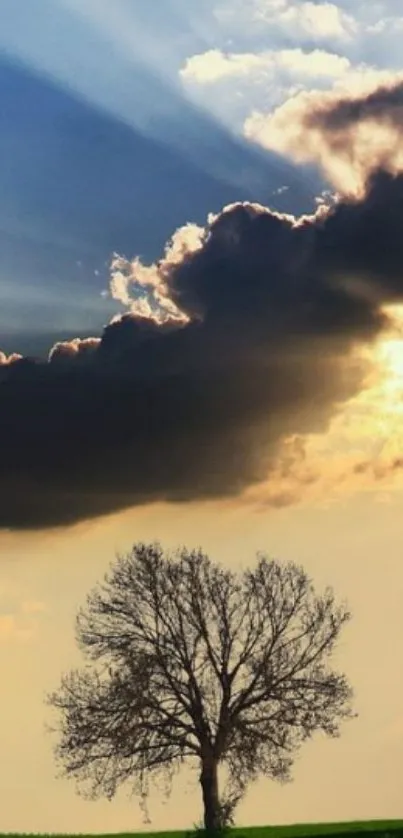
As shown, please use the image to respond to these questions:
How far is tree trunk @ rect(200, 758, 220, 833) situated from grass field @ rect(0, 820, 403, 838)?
2.92 feet

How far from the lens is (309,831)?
5481cm

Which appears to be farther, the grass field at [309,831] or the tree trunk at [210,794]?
the tree trunk at [210,794]

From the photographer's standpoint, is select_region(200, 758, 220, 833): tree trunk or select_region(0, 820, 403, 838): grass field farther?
select_region(200, 758, 220, 833): tree trunk

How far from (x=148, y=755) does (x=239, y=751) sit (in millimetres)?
3672

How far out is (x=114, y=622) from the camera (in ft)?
195

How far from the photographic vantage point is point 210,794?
56.8 m

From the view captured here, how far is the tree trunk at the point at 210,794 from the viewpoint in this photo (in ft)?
185

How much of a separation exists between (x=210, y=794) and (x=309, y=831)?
14.3 feet

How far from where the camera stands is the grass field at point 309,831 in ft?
170

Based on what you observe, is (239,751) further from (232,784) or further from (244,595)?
(244,595)

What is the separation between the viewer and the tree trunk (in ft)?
185

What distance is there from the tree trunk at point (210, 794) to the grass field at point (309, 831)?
890 millimetres

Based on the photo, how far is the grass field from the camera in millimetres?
51812

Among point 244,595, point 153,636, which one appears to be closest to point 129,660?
→ point 153,636
